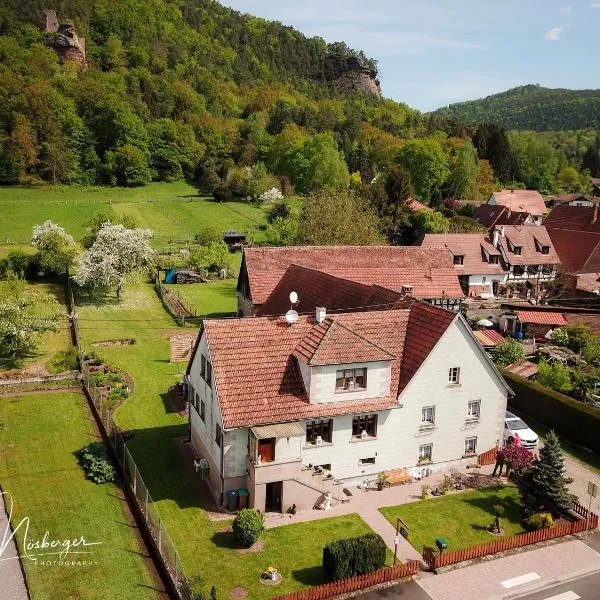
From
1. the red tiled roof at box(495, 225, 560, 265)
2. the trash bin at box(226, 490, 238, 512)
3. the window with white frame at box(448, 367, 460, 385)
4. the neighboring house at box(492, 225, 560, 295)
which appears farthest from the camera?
the red tiled roof at box(495, 225, 560, 265)

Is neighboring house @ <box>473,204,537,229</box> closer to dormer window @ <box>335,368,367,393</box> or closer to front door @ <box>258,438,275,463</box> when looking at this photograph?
dormer window @ <box>335,368,367,393</box>

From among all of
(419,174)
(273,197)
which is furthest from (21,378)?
(419,174)

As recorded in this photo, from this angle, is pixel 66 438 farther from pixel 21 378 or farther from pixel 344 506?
pixel 344 506

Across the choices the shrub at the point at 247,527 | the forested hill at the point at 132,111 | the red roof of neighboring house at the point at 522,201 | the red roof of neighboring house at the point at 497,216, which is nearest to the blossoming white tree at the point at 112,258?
the shrub at the point at 247,527

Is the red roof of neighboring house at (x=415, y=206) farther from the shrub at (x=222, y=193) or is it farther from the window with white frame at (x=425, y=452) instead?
the window with white frame at (x=425, y=452)

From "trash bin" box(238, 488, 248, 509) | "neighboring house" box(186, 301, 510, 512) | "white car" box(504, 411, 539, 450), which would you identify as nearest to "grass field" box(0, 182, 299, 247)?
"neighboring house" box(186, 301, 510, 512)

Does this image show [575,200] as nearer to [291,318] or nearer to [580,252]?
[580,252]
